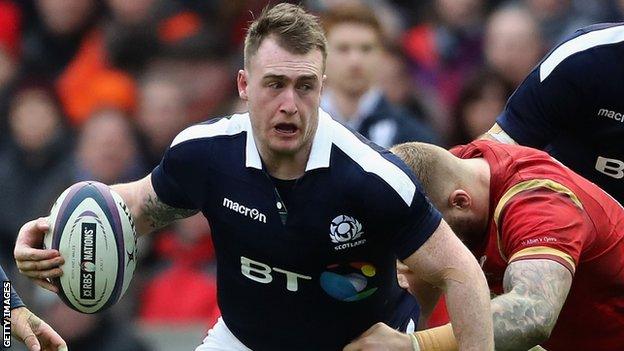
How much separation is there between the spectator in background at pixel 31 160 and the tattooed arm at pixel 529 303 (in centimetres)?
478

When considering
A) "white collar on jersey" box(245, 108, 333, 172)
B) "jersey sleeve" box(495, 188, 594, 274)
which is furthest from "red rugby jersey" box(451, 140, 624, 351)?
"white collar on jersey" box(245, 108, 333, 172)

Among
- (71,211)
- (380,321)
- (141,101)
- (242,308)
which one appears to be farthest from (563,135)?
(141,101)

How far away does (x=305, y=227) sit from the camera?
570 centimetres

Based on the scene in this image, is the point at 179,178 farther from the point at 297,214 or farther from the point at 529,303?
the point at 529,303

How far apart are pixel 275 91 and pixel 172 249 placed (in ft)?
12.9

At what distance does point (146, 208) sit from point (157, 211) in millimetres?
49

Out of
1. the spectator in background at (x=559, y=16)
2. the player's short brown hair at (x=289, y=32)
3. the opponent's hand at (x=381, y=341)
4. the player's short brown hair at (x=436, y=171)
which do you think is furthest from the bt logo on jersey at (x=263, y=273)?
the spectator in background at (x=559, y=16)

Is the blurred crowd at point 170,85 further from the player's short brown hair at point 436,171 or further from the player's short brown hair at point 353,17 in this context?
the player's short brown hair at point 436,171

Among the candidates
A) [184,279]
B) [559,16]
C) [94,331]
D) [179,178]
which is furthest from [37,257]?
[559,16]

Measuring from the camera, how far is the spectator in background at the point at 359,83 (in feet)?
29.5

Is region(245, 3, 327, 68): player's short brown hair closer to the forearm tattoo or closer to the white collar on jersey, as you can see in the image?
the white collar on jersey

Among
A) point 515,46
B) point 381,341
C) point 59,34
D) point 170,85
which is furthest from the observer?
point 59,34

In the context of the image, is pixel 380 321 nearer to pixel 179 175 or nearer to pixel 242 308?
pixel 242 308

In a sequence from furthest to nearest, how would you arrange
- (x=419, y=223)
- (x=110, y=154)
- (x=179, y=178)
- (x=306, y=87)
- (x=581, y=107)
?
(x=110, y=154) → (x=581, y=107) → (x=179, y=178) → (x=306, y=87) → (x=419, y=223)
